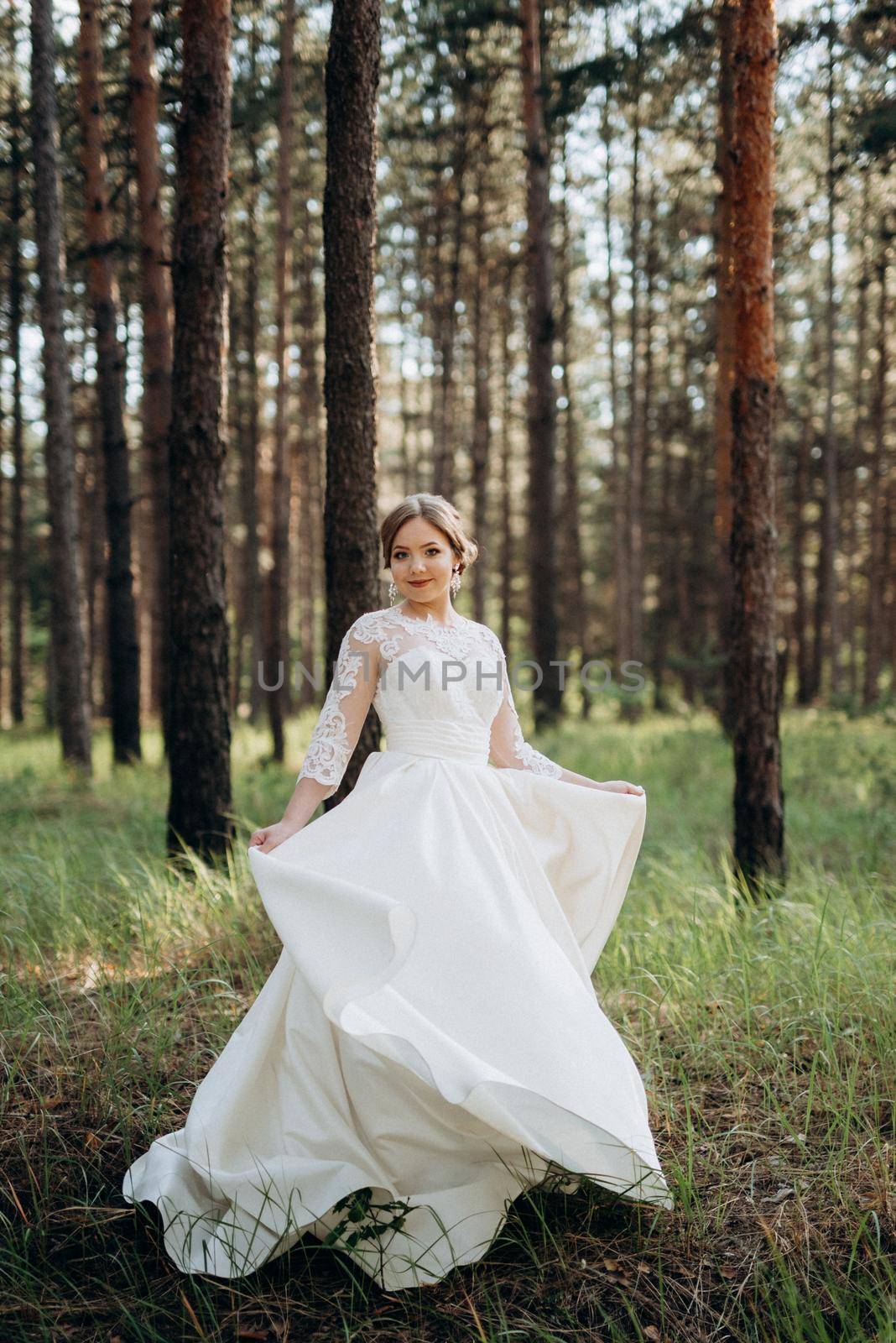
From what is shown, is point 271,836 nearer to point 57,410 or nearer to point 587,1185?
point 587,1185

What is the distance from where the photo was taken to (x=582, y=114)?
49.2 feet

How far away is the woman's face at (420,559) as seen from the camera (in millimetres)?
3326

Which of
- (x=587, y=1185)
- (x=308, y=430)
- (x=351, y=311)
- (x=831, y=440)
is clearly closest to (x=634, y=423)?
(x=831, y=440)

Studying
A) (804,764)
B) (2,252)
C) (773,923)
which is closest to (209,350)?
(773,923)

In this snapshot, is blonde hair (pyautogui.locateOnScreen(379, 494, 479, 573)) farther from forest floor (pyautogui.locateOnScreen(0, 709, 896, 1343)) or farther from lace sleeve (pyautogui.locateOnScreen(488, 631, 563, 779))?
forest floor (pyautogui.locateOnScreen(0, 709, 896, 1343))

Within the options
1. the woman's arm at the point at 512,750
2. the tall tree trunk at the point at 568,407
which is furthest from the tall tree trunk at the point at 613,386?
the woman's arm at the point at 512,750

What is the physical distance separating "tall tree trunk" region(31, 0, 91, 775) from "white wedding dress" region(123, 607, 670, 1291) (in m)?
7.86

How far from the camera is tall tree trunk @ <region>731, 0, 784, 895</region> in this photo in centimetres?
548

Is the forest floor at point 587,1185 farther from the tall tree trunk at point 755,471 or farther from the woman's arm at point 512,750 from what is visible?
the woman's arm at point 512,750

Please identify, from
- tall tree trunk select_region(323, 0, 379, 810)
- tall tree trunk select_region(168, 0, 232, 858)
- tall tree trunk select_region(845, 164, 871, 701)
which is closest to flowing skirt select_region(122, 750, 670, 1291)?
tall tree trunk select_region(323, 0, 379, 810)

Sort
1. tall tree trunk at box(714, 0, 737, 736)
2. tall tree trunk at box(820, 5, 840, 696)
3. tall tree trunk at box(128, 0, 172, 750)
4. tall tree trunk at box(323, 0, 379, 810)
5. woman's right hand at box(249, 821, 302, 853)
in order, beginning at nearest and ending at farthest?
woman's right hand at box(249, 821, 302, 853) → tall tree trunk at box(323, 0, 379, 810) → tall tree trunk at box(128, 0, 172, 750) → tall tree trunk at box(714, 0, 737, 736) → tall tree trunk at box(820, 5, 840, 696)

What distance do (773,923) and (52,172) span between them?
9814 mm

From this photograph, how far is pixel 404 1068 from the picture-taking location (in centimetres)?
253

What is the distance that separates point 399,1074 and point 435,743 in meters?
1.09
